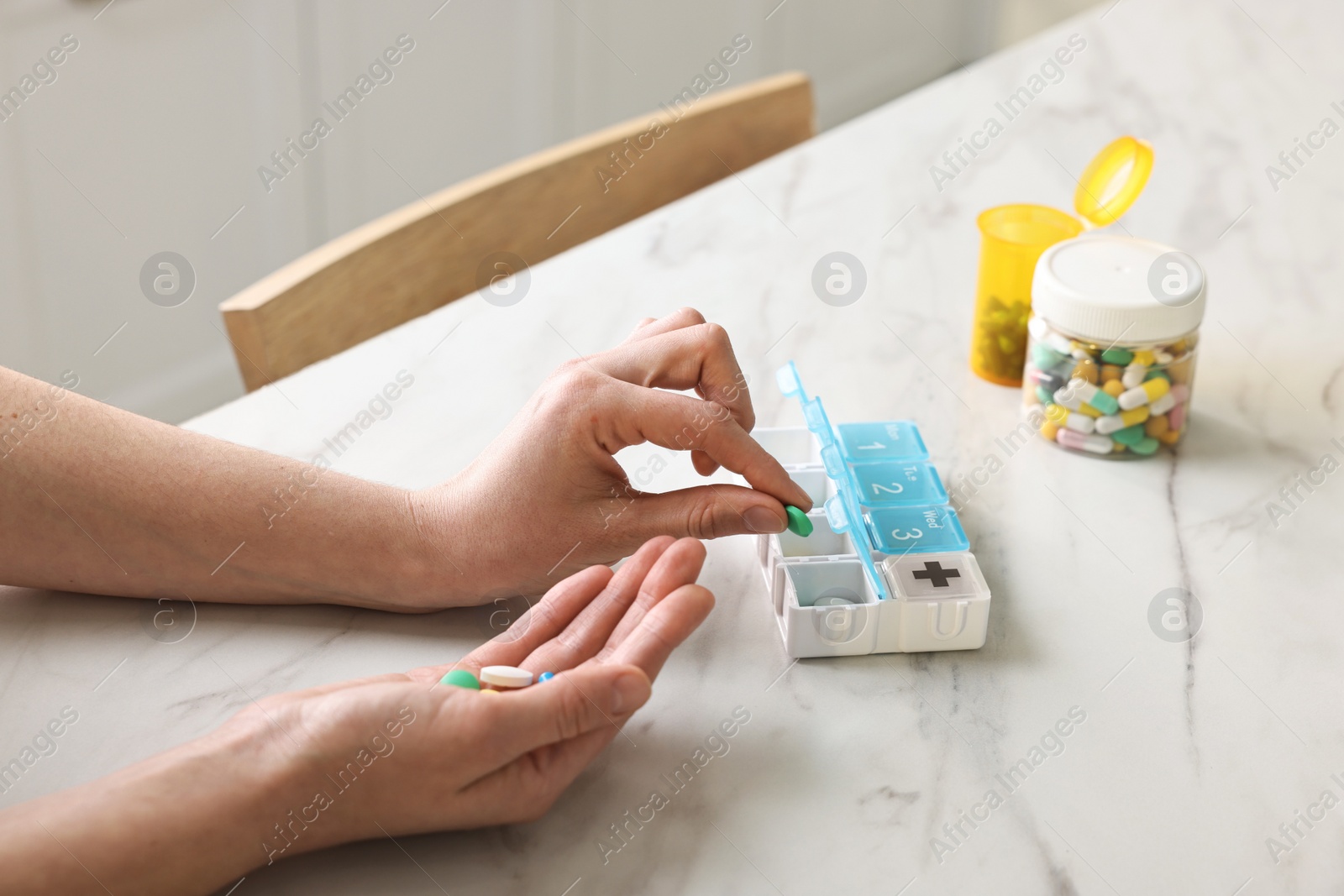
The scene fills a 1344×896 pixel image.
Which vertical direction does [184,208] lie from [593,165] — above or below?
below

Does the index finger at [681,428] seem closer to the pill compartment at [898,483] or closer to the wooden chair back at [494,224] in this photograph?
the pill compartment at [898,483]

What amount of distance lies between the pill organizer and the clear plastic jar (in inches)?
5.8

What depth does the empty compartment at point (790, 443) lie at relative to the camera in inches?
37.3

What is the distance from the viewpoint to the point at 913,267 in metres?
1.29

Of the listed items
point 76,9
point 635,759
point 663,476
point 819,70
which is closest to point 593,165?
point 663,476

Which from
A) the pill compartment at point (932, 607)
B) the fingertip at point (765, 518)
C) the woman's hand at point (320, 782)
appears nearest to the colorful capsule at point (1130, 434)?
the pill compartment at point (932, 607)

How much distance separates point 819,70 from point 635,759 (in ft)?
9.74

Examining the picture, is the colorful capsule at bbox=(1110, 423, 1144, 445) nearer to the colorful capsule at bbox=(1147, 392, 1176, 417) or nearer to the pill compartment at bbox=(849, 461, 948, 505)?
the colorful capsule at bbox=(1147, 392, 1176, 417)

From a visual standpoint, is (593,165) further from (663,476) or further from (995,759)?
(995,759)

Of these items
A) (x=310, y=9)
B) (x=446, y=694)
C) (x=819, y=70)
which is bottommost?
(x=819, y=70)

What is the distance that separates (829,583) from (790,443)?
0.57ft

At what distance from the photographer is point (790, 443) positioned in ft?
3.14

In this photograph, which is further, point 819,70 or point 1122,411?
point 819,70

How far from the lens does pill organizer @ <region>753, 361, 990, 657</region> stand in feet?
2.53
